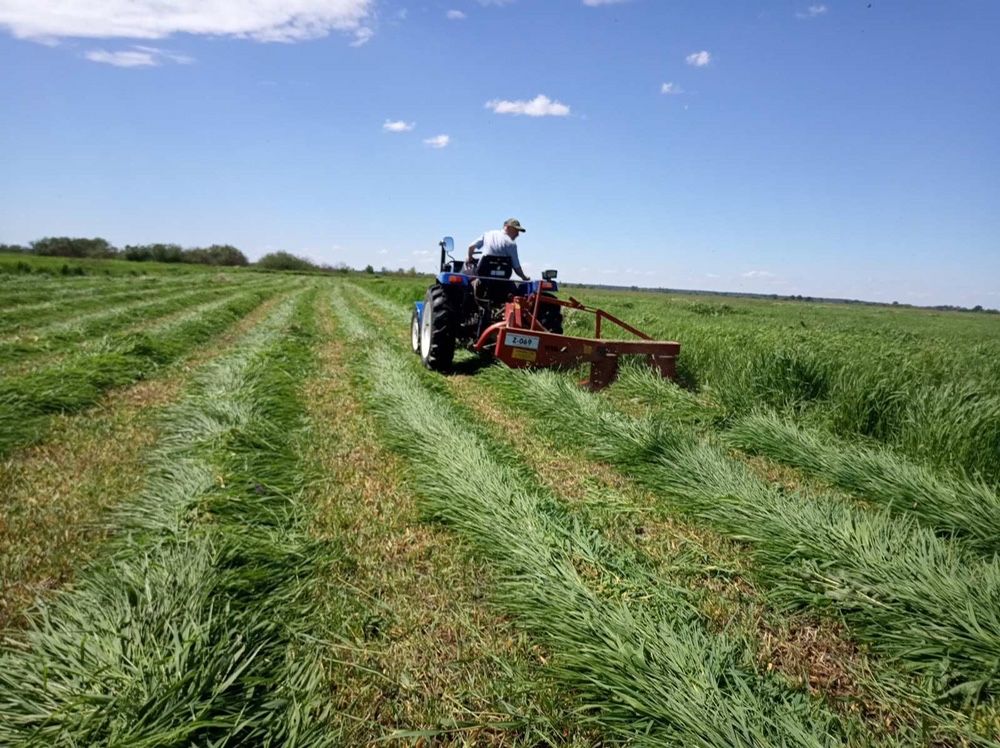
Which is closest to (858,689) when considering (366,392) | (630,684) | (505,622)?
(630,684)

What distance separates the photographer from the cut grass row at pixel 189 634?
1.52 metres

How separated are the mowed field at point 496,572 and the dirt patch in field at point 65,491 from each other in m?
0.02

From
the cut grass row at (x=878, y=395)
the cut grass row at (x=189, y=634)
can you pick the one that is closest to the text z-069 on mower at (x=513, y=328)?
the cut grass row at (x=878, y=395)

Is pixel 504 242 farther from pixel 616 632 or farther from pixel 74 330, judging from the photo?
pixel 74 330

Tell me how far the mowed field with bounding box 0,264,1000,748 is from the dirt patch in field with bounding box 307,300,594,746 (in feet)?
0.03

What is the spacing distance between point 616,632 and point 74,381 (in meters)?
5.57

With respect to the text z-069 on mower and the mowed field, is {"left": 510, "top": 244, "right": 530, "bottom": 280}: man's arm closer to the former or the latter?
the text z-069 on mower

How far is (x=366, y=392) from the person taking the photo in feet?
19.0

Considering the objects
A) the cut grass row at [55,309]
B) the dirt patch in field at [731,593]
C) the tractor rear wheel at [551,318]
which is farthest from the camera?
the cut grass row at [55,309]

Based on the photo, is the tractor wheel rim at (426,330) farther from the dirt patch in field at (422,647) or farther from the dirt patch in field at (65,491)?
Result: the dirt patch in field at (422,647)

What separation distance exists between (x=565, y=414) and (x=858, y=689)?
10.7 feet

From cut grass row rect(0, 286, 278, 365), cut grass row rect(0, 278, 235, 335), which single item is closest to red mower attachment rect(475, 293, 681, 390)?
cut grass row rect(0, 286, 278, 365)

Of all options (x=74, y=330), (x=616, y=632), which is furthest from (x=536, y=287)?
(x=74, y=330)

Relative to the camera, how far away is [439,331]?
7047 mm
